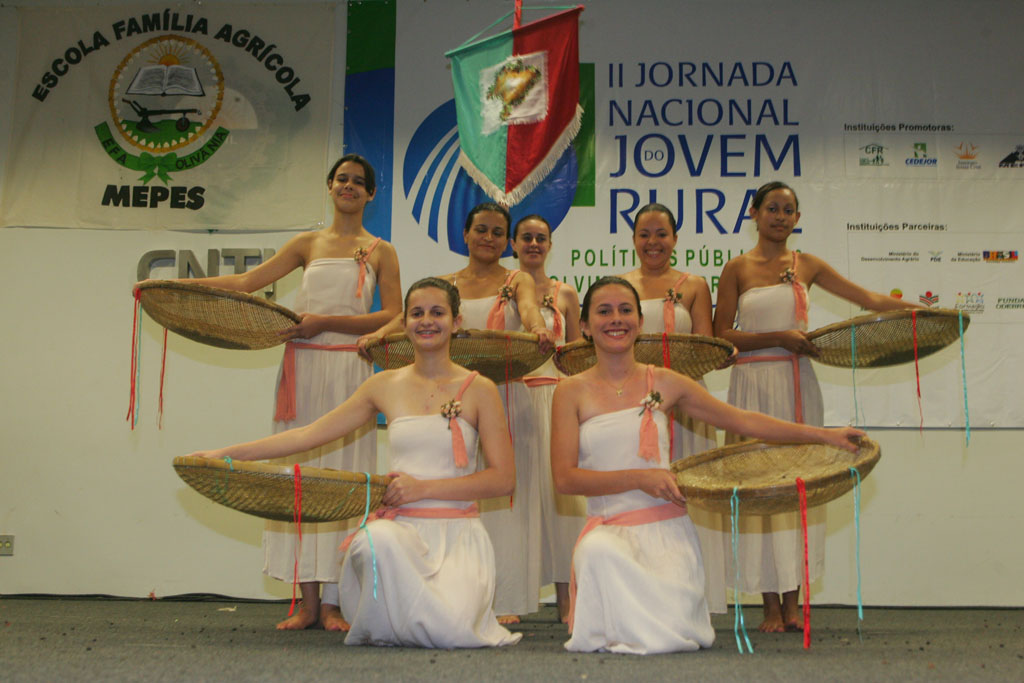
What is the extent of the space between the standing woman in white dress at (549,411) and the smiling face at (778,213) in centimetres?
94

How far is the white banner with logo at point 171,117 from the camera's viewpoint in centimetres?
588

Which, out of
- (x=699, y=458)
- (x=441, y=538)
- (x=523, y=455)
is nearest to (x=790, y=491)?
(x=699, y=458)

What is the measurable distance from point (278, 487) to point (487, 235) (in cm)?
186

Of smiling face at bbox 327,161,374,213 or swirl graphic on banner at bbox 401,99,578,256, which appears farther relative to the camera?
swirl graphic on banner at bbox 401,99,578,256

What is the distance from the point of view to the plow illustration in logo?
5.93 metres

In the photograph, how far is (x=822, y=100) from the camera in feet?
19.0

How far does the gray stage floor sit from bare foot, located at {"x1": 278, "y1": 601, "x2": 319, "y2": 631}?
0.11 meters

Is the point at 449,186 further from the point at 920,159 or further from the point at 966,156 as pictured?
the point at 966,156

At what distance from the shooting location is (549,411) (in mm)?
4312

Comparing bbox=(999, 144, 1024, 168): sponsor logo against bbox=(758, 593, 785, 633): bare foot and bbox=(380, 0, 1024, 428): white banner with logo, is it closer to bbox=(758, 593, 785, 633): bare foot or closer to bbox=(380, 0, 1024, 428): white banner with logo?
bbox=(380, 0, 1024, 428): white banner with logo

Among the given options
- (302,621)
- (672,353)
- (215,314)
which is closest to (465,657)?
(302,621)

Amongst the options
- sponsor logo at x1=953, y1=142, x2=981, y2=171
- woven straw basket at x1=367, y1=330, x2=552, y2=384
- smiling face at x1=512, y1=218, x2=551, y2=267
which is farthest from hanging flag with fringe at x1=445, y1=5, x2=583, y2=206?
sponsor logo at x1=953, y1=142, x2=981, y2=171

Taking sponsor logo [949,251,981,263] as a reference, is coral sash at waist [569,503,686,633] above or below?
below

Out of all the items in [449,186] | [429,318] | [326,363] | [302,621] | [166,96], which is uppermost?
[166,96]
